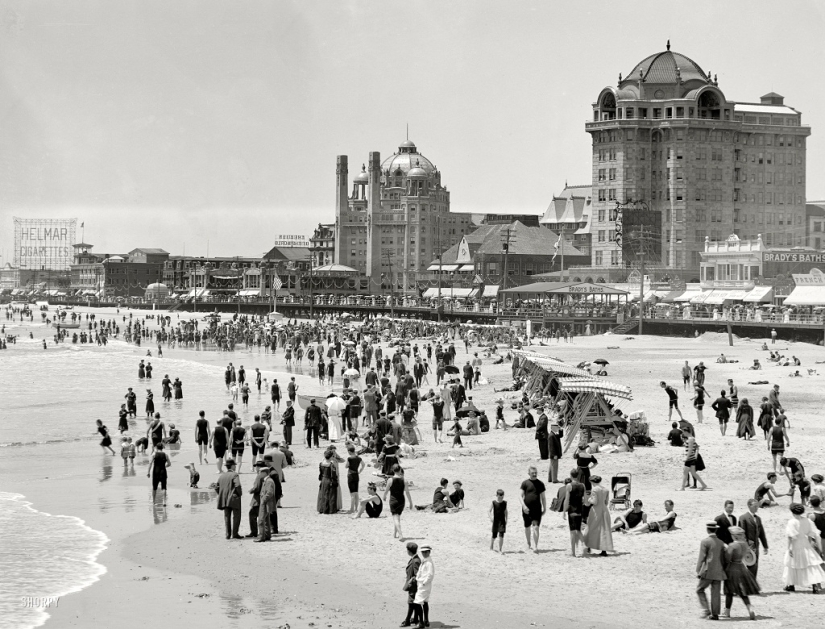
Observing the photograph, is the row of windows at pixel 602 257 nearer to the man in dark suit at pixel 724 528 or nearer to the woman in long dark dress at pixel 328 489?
the woman in long dark dress at pixel 328 489

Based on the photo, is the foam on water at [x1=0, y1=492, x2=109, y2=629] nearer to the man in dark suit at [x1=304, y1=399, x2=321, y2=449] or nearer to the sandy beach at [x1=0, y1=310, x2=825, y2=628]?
the sandy beach at [x1=0, y1=310, x2=825, y2=628]

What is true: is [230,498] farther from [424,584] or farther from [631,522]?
[631,522]

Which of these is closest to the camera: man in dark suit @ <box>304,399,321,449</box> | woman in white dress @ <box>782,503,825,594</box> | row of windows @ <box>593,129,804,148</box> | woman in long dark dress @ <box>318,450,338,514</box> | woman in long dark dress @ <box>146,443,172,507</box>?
woman in white dress @ <box>782,503,825,594</box>

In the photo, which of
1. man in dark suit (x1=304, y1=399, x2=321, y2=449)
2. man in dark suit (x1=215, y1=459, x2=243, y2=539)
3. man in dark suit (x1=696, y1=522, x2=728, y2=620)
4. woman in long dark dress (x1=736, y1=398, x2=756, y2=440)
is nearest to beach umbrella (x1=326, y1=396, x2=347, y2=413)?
man in dark suit (x1=304, y1=399, x2=321, y2=449)

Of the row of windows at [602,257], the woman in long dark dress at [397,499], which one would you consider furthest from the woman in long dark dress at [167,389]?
the row of windows at [602,257]

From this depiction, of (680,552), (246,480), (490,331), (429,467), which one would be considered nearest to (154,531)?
(246,480)

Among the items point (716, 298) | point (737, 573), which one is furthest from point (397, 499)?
point (716, 298)
